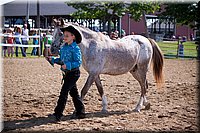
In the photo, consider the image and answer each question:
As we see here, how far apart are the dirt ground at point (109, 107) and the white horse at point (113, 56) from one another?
40 centimetres

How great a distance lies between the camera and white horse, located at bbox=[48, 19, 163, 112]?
534 centimetres

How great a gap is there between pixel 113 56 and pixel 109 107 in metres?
1.01

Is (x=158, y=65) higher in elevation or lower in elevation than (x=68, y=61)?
lower

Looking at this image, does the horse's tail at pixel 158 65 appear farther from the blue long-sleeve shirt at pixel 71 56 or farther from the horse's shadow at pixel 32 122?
the blue long-sleeve shirt at pixel 71 56

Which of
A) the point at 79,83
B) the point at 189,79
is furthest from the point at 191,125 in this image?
the point at 189,79

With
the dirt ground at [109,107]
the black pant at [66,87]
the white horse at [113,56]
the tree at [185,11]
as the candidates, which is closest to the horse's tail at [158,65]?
the white horse at [113,56]

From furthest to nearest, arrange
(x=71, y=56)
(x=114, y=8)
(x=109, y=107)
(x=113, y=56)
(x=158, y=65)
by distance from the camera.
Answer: (x=114, y=8) < (x=158, y=65) < (x=109, y=107) < (x=113, y=56) < (x=71, y=56)

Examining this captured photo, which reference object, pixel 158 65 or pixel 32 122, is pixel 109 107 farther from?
pixel 32 122

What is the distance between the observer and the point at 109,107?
6.08 m

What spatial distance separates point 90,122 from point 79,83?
412 centimetres

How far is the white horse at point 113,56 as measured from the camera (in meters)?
5.34

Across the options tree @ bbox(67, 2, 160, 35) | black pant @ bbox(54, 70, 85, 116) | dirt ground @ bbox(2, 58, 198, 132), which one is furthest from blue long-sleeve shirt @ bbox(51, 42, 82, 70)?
tree @ bbox(67, 2, 160, 35)

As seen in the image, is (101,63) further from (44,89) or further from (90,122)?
(44,89)

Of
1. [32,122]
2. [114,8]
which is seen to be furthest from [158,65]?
[114,8]
